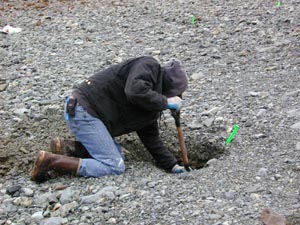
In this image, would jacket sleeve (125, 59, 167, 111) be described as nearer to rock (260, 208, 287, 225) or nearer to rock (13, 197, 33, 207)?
rock (13, 197, 33, 207)

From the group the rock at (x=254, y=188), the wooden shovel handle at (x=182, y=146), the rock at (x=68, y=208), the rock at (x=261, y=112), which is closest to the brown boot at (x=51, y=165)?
the rock at (x=68, y=208)

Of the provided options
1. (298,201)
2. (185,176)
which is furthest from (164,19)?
(298,201)

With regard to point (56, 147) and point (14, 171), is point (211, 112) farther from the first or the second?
point (14, 171)

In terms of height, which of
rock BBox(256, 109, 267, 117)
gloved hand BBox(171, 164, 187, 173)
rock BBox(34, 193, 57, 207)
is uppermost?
rock BBox(256, 109, 267, 117)

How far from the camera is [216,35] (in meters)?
10.3

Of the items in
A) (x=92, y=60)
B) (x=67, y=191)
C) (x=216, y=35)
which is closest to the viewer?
(x=67, y=191)

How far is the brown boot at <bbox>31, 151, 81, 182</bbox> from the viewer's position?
5.59 meters

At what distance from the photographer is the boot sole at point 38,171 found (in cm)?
558

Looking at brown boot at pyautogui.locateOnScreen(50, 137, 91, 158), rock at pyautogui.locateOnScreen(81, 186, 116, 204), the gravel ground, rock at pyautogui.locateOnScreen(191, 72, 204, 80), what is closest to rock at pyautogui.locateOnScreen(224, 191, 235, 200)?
the gravel ground

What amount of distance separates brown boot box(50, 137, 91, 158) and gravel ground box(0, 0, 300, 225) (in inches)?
14.7

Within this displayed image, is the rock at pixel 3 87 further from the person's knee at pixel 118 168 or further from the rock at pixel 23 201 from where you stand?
the rock at pixel 23 201

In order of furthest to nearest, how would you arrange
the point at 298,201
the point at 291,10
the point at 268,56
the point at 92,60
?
the point at 291,10
the point at 92,60
the point at 268,56
the point at 298,201

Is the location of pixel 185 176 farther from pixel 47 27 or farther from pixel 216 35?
pixel 47 27

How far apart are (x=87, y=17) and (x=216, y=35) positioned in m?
3.08
